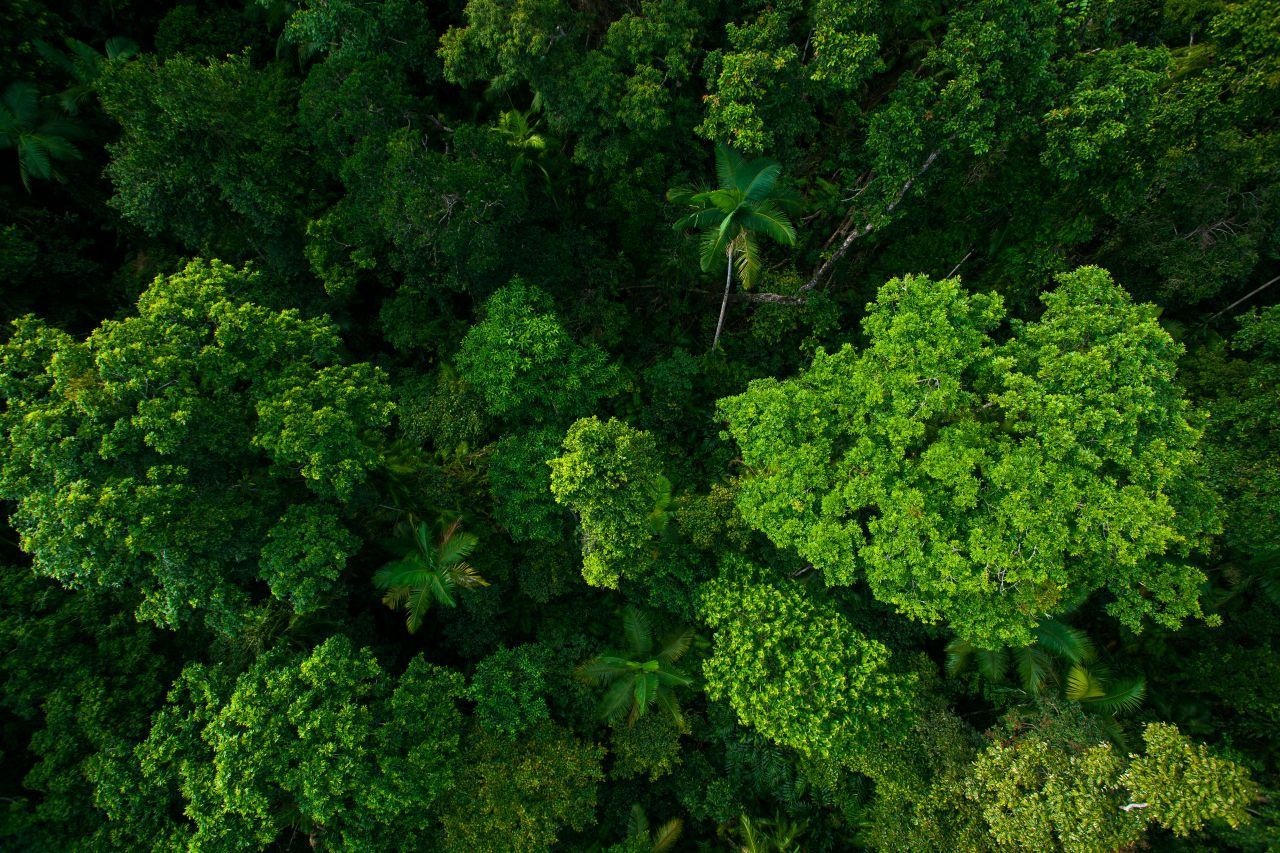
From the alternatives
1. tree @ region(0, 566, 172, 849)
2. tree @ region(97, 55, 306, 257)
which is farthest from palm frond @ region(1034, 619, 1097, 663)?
tree @ region(97, 55, 306, 257)

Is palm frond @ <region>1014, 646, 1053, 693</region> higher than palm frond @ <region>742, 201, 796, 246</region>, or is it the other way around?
palm frond @ <region>742, 201, 796, 246</region>

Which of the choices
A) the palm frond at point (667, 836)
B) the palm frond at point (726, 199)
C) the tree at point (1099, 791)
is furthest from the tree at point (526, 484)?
the tree at point (1099, 791)

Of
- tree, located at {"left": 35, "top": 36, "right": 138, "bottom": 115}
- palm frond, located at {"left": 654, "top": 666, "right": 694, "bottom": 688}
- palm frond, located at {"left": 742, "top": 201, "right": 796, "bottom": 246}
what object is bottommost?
palm frond, located at {"left": 654, "top": 666, "right": 694, "bottom": 688}

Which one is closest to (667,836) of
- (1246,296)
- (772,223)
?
(772,223)

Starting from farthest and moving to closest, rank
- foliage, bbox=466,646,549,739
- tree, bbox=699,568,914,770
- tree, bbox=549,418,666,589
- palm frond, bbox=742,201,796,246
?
palm frond, bbox=742,201,796,246, foliage, bbox=466,646,549,739, tree, bbox=549,418,666,589, tree, bbox=699,568,914,770

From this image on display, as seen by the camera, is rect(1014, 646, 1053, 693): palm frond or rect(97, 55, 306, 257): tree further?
rect(1014, 646, 1053, 693): palm frond

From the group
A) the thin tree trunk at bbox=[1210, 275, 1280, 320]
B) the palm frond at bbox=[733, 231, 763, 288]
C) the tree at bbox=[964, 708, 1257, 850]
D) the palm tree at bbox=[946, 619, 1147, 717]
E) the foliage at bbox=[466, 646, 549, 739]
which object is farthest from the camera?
the thin tree trunk at bbox=[1210, 275, 1280, 320]

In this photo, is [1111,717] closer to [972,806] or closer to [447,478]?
[972,806]

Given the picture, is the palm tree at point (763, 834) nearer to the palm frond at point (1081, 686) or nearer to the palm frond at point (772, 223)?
the palm frond at point (1081, 686)

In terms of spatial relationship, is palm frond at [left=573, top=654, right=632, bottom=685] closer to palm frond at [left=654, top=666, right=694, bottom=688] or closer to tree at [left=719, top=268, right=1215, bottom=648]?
palm frond at [left=654, top=666, right=694, bottom=688]
